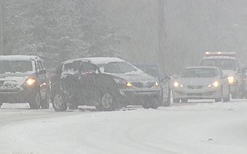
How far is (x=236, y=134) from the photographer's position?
17.5 metres

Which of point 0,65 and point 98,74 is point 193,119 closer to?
point 98,74

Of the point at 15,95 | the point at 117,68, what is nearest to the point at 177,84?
the point at 117,68

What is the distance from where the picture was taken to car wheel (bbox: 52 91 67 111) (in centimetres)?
2606

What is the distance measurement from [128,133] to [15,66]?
12.2 meters

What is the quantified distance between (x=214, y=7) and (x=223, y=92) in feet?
298

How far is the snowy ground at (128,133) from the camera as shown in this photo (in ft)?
46.3

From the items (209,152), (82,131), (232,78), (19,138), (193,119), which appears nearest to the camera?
(209,152)

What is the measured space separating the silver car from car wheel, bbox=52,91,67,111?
7203 mm

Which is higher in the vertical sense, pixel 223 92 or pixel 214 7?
pixel 214 7

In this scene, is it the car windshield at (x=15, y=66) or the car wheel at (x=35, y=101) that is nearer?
the car wheel at (x=35, y=101)

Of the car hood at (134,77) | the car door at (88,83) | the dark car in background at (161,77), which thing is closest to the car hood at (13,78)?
the car door at (88,83)

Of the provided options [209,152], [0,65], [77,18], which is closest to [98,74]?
[0,65]

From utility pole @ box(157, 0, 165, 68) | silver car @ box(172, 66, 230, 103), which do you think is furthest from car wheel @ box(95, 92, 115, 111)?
utility pole @ box(157, 0, 165, 68)

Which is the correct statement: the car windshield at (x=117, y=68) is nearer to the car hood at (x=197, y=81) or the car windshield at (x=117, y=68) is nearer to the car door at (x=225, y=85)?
the car hood at (x=197, y=81)
